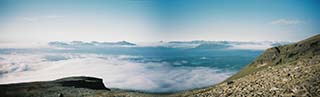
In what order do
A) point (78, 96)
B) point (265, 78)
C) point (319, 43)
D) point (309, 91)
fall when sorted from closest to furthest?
point (309, 91) < point (265, 78) < point (78, 96) < point (319, 43)

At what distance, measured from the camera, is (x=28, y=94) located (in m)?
120

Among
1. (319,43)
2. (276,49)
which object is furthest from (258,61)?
(319,43)

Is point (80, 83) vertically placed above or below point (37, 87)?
below

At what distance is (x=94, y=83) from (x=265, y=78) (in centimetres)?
11586

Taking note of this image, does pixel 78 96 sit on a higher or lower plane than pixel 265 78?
lower

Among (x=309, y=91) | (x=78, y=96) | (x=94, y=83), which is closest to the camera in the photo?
(x=309, y=91)

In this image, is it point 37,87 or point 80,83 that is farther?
point 80,83

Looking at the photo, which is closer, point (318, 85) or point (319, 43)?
point (318, 85)

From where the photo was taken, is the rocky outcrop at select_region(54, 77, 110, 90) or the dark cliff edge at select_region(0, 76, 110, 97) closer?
the dark cliff edge at select_region(0, 76, 110, 97)

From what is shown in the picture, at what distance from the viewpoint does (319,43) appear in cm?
11775

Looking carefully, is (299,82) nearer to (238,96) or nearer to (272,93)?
(272,93)

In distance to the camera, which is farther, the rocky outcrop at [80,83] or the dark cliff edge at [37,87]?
the rocky outcrop at [80,83]

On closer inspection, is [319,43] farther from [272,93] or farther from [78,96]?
[78,96]

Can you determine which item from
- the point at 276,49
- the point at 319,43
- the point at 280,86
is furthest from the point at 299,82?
the point at 276,49
